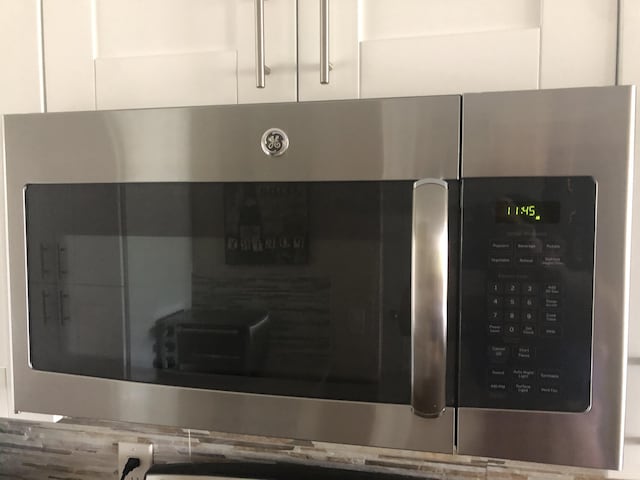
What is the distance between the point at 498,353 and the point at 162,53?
24.2 inches

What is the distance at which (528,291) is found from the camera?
1.97 feet

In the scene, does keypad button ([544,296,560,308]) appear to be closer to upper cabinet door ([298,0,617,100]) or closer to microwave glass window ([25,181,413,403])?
microwave glass window ([25,181,413,403])

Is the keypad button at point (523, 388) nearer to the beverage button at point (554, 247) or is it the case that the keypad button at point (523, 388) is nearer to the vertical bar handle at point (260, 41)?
the beverage button at point (554, 247)

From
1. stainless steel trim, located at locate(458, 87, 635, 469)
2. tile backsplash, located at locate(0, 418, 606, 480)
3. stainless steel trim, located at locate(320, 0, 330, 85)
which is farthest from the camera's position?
tile backsplash, located at locate(0, 418, 606, 480)

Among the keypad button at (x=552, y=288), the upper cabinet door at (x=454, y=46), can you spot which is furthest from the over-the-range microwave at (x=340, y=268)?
the upper cabinet door at (x=454, y=46)

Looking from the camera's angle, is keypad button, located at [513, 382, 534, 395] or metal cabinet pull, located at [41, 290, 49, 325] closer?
keypad button, located at [513, 382, 534, 395]

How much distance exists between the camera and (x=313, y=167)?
65cm

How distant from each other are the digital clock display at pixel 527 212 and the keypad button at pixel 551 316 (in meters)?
0.10

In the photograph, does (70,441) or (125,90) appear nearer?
(125,90)

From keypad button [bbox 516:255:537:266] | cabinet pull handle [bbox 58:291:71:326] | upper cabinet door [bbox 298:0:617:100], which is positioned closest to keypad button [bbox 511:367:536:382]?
keypad button [bbox 516:255:537:266]

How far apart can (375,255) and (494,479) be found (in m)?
0.61

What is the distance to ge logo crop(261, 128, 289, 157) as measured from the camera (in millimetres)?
653

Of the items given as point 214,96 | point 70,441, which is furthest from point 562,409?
point 70,441

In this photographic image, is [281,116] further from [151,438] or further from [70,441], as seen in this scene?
[70,441]
